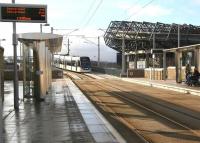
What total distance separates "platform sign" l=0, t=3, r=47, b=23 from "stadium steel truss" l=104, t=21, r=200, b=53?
262ft

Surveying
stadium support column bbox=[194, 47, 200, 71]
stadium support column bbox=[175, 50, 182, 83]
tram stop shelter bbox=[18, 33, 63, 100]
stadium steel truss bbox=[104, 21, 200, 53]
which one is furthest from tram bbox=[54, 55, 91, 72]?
tram stop shelter bbox=[18, 33, 63, 100]

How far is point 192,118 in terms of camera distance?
19.8 metres

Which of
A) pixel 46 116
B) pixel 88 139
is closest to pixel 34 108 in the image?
pixel 46 116

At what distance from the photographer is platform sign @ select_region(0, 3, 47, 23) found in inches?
→ 838

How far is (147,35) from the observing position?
377 feet

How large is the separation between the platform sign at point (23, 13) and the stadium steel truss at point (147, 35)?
262 feet

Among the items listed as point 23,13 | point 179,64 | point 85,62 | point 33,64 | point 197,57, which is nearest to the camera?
point 23,13

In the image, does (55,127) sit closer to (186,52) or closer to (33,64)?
(33,64)

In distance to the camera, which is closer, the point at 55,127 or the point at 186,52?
the point at 55,127

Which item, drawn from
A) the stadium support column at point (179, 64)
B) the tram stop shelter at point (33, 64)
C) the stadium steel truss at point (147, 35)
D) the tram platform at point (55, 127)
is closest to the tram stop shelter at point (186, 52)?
the stadium support column at point (179, 64)

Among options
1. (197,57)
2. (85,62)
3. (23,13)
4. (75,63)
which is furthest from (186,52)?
(75,63)

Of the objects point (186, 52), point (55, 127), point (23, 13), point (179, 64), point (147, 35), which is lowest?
point (55, 127)

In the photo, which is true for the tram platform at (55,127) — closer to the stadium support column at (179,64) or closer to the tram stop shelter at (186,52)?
the tram stop shelter at (186,52)

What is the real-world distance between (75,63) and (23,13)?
247 feet
